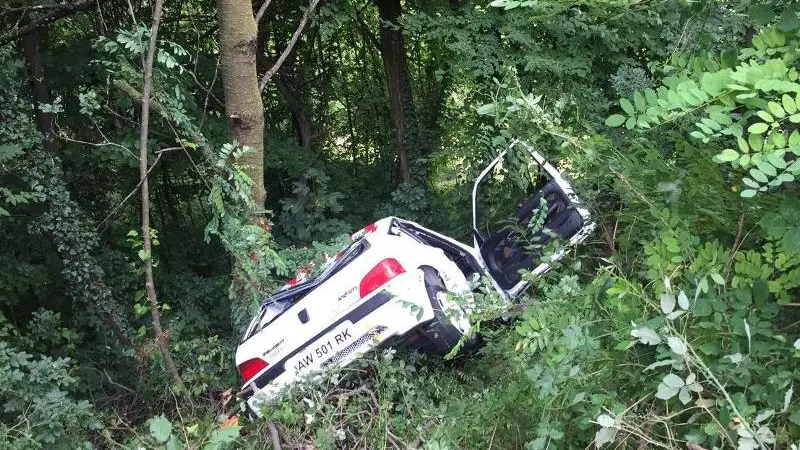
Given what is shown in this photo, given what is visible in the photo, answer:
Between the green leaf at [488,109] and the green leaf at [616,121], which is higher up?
the green leaf at [488,109]

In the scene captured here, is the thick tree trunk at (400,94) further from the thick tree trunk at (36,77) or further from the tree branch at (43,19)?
the thick tree trunk at (36,77)

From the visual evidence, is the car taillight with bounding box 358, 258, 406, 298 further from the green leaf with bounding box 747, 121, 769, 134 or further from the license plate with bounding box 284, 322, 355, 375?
the green leaf with bounding box 747, 121, 769, 134

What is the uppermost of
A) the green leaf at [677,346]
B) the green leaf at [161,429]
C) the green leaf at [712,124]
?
the green leaf at [712,124]

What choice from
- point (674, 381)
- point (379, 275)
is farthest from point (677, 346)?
point (379, 275)

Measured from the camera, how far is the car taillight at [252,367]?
4.25 meters

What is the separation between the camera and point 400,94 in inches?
312

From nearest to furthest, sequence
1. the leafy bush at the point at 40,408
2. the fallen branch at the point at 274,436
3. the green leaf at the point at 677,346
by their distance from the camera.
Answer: the green leaf at the point at 677,346 < the fallen branch at the point at 274,436 < the leafy bush at the point at 40,408

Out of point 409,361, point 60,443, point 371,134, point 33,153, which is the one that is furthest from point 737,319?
point 371,134

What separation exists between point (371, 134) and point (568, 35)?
3989 millimetres

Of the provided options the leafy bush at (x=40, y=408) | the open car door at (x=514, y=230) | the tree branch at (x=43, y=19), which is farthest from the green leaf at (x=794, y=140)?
the tree branch at (x=43, y=19)

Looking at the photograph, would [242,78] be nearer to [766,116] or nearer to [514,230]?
[514,230]

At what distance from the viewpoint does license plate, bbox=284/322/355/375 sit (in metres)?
4.06

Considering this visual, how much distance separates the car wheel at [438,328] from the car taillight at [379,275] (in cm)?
23

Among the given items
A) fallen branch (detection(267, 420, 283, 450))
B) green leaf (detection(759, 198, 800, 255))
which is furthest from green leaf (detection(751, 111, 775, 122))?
fallen branch (detection(267, 420, 283, 450))
